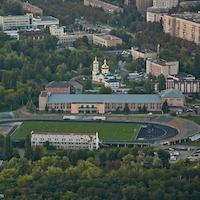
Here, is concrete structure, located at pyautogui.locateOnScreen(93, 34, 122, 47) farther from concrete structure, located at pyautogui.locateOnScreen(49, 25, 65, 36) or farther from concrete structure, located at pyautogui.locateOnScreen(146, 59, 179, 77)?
concrete structure, located at pyautogui.locateOnScreen(146, 59, 179, 77)

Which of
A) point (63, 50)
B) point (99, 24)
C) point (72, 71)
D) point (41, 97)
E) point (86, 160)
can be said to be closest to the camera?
point (86, 160)

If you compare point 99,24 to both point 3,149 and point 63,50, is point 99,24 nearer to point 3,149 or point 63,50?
point 63,50

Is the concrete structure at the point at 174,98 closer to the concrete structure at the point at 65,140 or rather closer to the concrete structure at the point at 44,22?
the concrete structure at the point at 65,140

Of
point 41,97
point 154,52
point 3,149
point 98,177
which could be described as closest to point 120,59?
point 154,52

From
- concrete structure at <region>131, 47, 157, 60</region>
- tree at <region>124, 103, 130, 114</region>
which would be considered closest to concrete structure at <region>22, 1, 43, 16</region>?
concrete structure at <region>131, 47, 157, 60</region>

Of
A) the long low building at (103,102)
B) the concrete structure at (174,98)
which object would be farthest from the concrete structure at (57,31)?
the concrete structure at (174,98)
